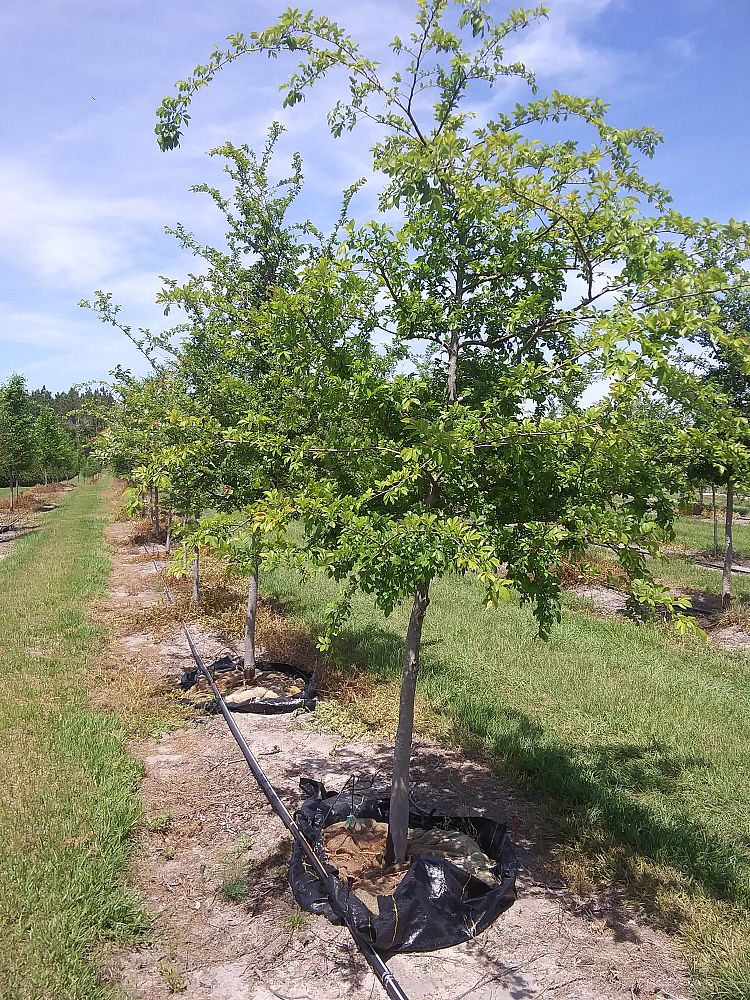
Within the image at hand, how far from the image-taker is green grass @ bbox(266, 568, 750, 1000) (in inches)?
182

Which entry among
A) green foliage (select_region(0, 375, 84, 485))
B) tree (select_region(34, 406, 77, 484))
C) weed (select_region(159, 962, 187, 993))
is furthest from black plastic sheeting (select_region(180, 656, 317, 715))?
tree (select_region(34, 406, 77, 484))

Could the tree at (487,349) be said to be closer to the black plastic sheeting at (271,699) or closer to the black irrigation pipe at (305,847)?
the black irrigation pipe at (305,847)

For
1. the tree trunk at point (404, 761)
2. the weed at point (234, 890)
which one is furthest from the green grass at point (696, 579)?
the weed at point (234, 890)

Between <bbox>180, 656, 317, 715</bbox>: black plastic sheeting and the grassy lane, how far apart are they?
1328 mm

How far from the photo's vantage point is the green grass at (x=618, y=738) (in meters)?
4.62

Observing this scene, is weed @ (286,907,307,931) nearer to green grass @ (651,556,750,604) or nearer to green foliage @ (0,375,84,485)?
green grass @ (651,556,750,604)

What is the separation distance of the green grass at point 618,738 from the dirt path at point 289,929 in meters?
0.33

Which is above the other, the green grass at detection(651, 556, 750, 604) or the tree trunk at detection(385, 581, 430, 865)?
the tree trunk at detection(385, 581, 430, 865)

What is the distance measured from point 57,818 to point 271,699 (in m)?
3.33

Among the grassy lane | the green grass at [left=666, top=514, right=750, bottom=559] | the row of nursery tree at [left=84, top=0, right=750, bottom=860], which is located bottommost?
the grassy lane

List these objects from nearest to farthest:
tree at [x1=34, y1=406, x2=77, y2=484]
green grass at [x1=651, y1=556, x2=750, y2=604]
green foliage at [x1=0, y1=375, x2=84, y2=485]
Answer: green grass at [x1=651, y1=556, x2=750, y2=604] → green foliage at [x1=0, y1=375, x2=84, y2=485] → tree at [x1=34, y1=406, x2=77, y2=484]

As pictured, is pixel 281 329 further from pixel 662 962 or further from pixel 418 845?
pixel 662 962

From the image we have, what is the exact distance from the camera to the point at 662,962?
3.98 meters

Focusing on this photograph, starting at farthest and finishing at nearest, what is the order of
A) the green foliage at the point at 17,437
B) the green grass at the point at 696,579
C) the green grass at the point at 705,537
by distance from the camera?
the green foliage at the point at 17,437
the green grass at the point at 705,537
the green grass at the point at 696,579
